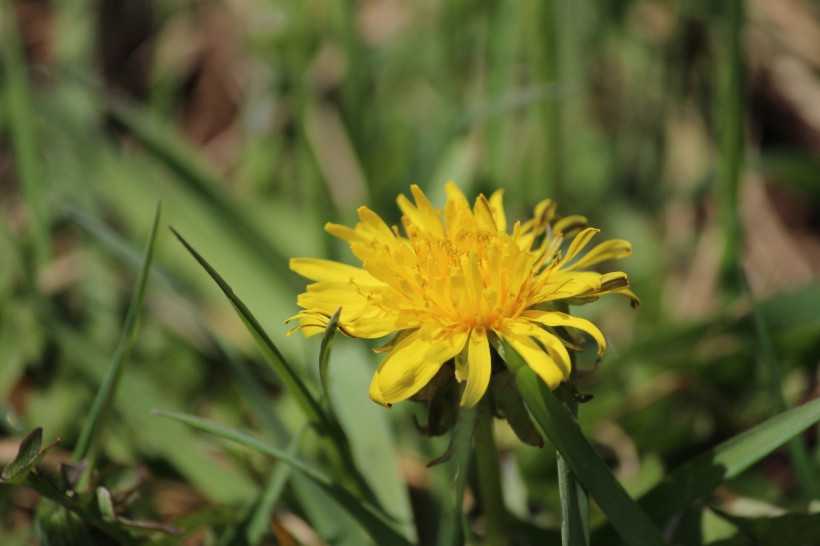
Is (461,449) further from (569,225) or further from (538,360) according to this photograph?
(569,225)

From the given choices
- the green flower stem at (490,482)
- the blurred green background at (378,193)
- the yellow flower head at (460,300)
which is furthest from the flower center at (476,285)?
the blurred green background at (378,193)

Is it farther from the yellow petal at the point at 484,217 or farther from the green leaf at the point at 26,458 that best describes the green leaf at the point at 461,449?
the green leaf at the point at 26,458

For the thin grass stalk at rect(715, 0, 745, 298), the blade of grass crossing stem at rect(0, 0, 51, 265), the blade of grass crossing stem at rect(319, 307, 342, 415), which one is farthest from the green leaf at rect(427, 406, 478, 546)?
the blade of grass crossing stem at rect(0, 0, 51, 265)

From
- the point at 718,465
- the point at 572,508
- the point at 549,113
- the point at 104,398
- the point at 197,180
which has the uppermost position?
the point at 197,180

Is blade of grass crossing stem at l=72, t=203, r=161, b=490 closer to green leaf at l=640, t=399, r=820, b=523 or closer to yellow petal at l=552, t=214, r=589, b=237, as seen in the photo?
yellow petal at l=552, t=214, r=589, b=237

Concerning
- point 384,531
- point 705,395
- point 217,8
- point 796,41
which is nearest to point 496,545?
point 384,531

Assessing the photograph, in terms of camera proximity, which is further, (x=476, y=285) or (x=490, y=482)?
(x=490, y=482)

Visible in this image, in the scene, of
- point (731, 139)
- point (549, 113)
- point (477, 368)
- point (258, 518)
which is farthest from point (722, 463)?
point (549, 113)
